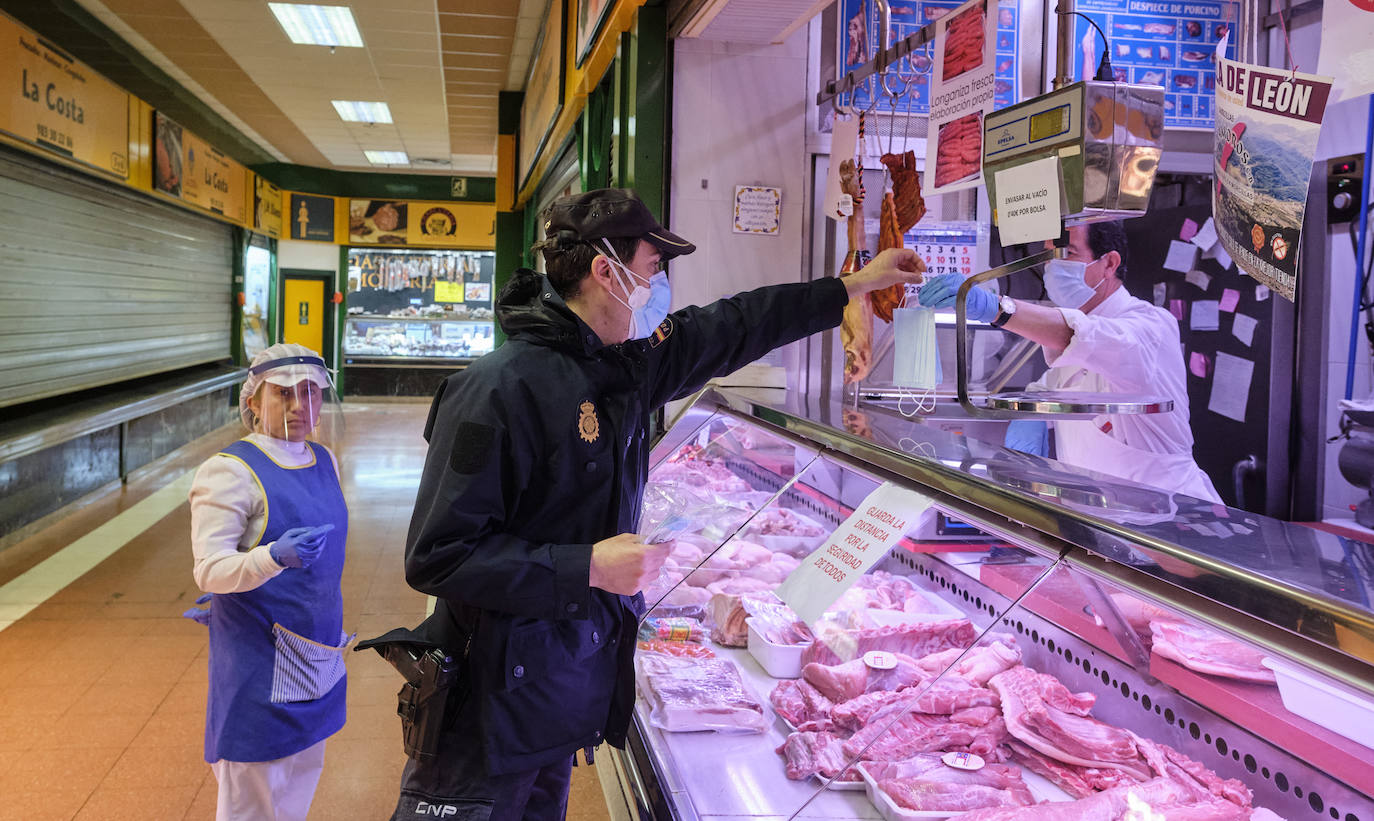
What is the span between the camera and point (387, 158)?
15695 millimetres

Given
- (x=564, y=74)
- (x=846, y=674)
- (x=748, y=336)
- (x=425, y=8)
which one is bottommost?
(x=846, y=674)

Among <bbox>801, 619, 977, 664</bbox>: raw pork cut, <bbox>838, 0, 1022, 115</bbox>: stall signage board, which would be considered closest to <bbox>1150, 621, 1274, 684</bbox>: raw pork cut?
<bbox>801, 619, 977, 664</bbox>: raw pork cut

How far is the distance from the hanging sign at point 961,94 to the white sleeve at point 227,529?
1.91 metres

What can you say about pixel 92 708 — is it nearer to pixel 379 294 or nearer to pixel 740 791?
pixel 740 791

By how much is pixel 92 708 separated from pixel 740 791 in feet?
10.8

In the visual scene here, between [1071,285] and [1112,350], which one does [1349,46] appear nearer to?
[1112,350]

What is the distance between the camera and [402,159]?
15.8m

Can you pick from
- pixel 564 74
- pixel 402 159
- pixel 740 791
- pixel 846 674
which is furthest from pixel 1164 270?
pixel 402 159

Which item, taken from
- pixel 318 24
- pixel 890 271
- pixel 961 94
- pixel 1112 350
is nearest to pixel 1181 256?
pixel 1112 350

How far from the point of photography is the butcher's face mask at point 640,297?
1795mm

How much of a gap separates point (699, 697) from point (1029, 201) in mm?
1308

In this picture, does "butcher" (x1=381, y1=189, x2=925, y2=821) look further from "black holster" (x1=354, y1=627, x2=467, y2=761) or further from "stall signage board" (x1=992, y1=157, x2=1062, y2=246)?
"stall signage board" (x1=992, y1=157, x2=1062, y2=246)

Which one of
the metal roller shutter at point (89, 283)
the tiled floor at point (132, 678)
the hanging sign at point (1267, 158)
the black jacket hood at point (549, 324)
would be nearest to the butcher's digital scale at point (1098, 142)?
the hanging sign at point (1267, 158)

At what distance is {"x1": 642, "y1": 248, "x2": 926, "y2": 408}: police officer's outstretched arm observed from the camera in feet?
6.89
